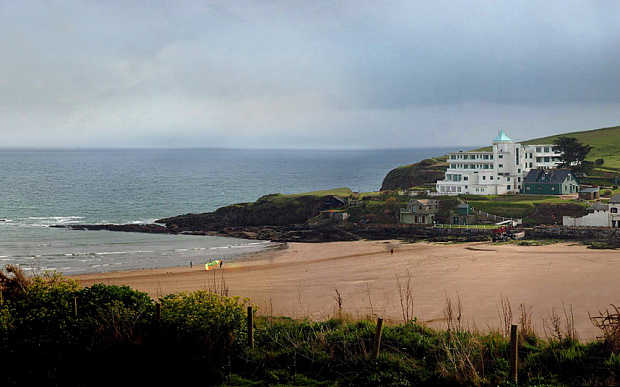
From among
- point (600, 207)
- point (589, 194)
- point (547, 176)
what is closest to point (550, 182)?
point (547, 176)

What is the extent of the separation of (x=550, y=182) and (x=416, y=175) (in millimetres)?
23188

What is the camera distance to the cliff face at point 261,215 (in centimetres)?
6519

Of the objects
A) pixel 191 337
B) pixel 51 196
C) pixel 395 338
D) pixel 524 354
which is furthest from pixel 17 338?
pixel 51 196

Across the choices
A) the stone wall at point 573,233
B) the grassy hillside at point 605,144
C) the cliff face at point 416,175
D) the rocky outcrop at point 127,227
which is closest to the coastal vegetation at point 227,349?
the stone wall at point 573,233

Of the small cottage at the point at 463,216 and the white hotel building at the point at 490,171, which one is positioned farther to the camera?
the white hotel building at the point at 490,171

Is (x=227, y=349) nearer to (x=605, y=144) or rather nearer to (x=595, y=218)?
(x=595, y=218)

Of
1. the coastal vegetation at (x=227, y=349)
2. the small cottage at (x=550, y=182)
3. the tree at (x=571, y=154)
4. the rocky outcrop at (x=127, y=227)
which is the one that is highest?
→ the tree at (x=571, y=154)

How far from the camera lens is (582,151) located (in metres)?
72.3

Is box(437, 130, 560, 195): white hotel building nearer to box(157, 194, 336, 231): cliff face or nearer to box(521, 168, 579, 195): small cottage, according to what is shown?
box(521, 168, 579, 195): small cottage

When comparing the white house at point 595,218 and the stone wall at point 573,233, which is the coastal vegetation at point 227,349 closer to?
the stone wall at point 573,233

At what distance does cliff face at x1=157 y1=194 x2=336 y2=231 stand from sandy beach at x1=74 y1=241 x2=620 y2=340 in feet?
56.5

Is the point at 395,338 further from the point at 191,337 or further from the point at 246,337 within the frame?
the point at 191,337

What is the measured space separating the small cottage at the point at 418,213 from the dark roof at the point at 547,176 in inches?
537

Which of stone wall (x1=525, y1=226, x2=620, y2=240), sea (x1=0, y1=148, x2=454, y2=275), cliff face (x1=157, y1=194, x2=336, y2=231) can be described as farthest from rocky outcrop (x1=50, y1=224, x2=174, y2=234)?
stone wall (x1=525, y1=226, x2=620, y2=240)
